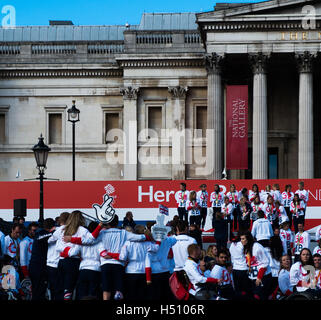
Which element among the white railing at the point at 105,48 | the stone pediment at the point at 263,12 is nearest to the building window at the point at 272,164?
the stone pediment at the point at 263,12

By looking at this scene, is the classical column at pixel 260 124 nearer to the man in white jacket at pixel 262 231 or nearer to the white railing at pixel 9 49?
the white railing at pixel 9 49

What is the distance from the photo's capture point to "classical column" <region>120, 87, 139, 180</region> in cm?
5069

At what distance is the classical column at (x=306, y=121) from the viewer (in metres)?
44.9

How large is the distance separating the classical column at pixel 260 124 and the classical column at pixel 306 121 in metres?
1.98

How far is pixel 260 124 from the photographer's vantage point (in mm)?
45094

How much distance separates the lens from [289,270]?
16.4 meters

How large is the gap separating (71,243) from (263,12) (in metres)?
32.5

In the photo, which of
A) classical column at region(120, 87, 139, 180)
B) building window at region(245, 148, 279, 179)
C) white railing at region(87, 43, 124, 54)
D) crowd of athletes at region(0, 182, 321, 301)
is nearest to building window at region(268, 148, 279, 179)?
building window at region(245, 148, 279, 179)

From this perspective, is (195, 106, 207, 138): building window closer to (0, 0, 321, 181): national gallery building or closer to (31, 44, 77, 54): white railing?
(0, 0, 321, 181): national gallery building

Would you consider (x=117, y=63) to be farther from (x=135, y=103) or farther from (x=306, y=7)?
(x=306, y=7)

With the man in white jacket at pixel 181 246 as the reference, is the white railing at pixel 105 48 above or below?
above

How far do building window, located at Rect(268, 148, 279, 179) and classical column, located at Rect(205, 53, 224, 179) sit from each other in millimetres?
4841

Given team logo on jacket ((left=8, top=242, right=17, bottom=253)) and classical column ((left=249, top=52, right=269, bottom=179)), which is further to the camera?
classical column ((left=249, top=52, right=269, bottom=179))

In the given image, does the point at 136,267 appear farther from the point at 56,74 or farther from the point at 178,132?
the point at 56,74
